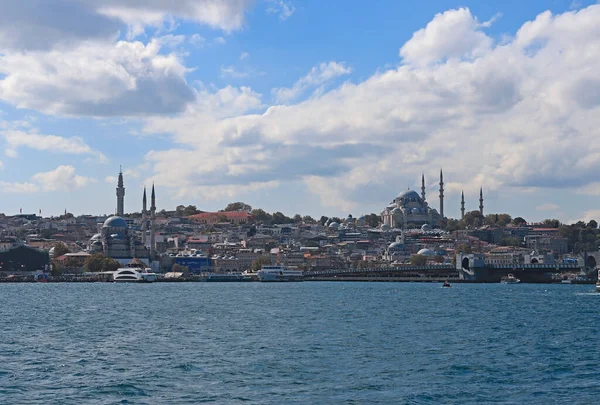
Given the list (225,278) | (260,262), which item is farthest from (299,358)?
(260,262)

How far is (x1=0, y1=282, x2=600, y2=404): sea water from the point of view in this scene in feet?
74.8

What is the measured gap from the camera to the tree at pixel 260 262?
142 meters

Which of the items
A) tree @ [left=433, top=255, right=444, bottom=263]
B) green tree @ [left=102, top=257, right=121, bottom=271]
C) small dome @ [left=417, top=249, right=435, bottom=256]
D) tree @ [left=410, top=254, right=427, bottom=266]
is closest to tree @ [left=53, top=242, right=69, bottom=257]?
→ green tree @ [left=102, top=257, right=121, bottom=271]

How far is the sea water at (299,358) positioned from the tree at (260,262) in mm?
94165

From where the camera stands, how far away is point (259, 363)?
1077 inches

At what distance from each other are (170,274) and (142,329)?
93071 mm

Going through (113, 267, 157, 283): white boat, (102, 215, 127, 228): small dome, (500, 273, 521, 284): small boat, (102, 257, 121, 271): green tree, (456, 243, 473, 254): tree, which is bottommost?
(500, 273, 521, 284): small boat

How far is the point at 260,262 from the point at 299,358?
381ft

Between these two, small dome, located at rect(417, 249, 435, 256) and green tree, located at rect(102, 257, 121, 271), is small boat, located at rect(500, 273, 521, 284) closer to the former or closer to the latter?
small dome, located at rect(417, 249, 435, 256)

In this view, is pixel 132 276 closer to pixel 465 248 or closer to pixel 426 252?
pixel 426 252

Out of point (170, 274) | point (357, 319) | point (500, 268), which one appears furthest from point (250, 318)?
point (170, 274)

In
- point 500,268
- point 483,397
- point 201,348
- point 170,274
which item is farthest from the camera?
point 170,274

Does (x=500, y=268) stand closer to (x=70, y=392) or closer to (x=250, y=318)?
(x=250, y=318)

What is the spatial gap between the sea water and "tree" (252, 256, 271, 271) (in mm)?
94165
